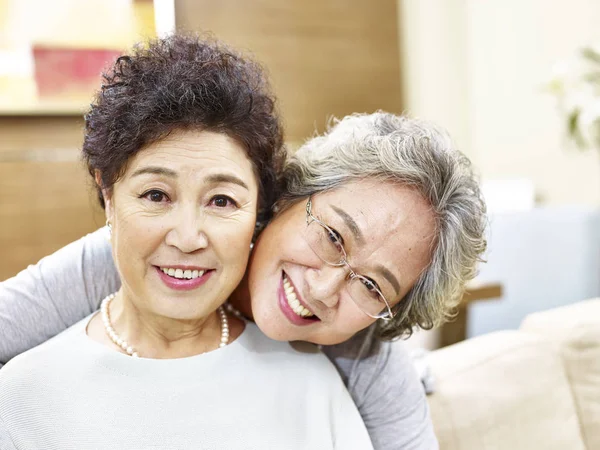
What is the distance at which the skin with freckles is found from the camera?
1.11m

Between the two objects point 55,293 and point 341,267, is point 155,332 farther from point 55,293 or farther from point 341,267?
Answer: point 341,267

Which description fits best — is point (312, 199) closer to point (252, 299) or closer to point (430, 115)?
point (252, 299)

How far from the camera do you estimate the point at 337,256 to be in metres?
1.24

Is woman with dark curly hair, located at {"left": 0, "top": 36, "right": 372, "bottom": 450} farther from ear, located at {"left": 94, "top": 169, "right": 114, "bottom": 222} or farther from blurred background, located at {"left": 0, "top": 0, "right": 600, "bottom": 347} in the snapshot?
blurred background, located at {"left": 0, "top": 0, "right": 600, "bottom": 347}

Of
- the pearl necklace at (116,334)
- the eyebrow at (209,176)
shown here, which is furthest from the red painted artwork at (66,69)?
the eyebrow at (209,176)

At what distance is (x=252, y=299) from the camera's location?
50.1 inches

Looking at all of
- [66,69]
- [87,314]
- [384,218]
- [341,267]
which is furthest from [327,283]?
[66,69]

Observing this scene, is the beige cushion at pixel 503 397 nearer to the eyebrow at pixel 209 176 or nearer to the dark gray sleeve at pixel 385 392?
the dark gray sleeve at pixel 385 392

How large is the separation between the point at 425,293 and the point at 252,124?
1.60 ft

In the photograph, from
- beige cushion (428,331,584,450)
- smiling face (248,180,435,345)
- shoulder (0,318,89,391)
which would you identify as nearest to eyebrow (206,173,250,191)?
smiling face (248,180,435,345)

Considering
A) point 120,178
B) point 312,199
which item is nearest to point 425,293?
point 312,199

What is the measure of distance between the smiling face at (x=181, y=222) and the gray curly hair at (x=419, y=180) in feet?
0.66

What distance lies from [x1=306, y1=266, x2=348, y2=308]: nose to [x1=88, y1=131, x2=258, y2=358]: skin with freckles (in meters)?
0.14

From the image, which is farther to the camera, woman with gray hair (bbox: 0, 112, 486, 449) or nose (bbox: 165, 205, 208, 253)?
woman with gray hair (bbox: 0, 112, 486, 449)
